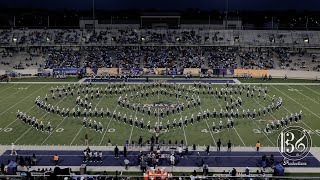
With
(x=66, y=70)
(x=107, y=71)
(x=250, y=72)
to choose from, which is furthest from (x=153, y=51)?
(x=250, y=72)

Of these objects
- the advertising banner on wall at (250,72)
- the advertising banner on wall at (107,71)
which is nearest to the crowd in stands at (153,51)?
the advertising banner on wall at (107,71)

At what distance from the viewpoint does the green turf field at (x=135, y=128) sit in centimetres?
2059

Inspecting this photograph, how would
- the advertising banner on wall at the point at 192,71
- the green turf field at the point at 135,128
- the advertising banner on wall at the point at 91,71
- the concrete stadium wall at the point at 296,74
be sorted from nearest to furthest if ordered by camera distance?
the green turf field at the point at 135,128
the concrete stadium wall at the point at 296,74
the advertising banner on wall at the point at 91,71
the advertising banner on wall at the point at 192,71

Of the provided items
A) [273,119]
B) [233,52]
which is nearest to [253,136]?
[273,119]

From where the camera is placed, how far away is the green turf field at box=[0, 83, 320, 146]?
811 inches

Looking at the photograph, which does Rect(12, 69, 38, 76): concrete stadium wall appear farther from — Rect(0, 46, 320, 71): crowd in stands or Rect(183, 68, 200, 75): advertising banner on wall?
Rect(183, 68, 200, 75): advertising banner on wall

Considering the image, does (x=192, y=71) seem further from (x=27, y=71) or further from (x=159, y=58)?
(x=27, y=71)

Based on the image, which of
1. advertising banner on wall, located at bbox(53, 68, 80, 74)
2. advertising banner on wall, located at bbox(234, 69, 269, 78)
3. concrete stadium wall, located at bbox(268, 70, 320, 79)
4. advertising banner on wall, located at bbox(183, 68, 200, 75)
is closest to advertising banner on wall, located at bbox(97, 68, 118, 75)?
advertising banner on wall, located at bbox(53, 68, 80, 74)

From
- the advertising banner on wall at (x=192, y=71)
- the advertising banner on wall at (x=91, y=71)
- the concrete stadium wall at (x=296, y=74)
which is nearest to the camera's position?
the concrete stadium wall at (x=296, y=74)

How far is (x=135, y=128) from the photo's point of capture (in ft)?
74.5

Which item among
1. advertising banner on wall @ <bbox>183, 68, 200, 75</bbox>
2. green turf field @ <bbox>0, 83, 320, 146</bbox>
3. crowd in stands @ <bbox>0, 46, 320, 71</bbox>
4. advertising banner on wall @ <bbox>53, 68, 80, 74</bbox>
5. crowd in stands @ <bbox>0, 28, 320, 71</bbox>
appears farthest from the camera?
crowd in stands @ <bbox>0, 28, 320, 71</bbox>

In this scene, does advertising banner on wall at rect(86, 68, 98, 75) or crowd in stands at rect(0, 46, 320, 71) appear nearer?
advertising banner on wall at rect(86, 68, 98, 75)

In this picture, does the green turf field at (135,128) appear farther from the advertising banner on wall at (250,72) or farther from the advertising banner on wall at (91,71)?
the advertising banner on wall at (91,71)

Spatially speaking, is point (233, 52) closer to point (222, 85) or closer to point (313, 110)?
point (222, 85)
